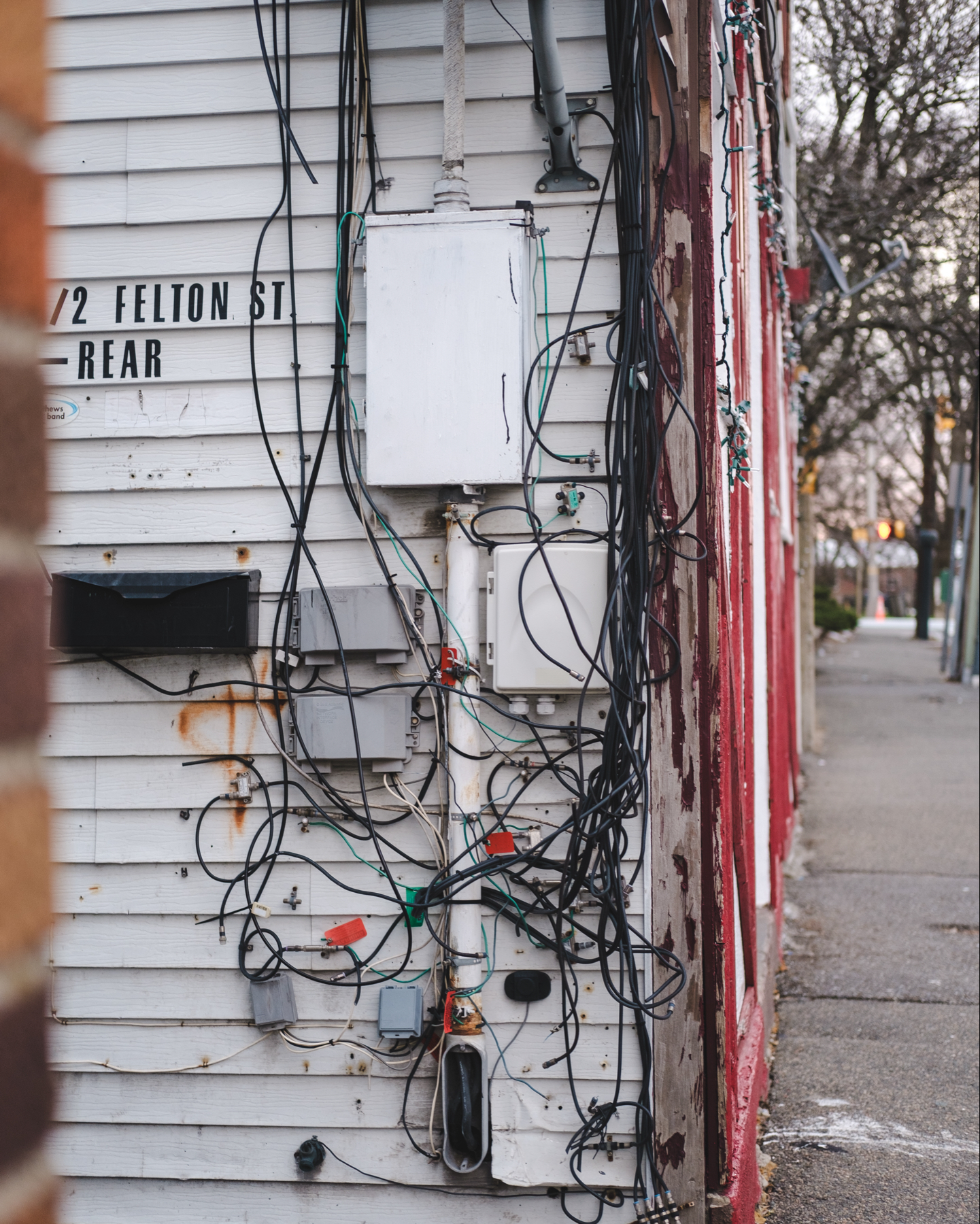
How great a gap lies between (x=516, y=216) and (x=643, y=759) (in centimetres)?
148

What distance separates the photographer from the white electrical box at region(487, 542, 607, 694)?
9.68 feet

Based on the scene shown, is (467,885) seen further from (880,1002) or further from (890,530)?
(890,530)

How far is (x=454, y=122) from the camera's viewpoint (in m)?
3.01

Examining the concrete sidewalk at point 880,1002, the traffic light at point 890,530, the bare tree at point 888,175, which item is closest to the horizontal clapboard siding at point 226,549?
the concrete sidewalk at point 880,1002

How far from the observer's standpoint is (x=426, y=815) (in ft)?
10.1

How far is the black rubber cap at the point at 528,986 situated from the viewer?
2.98 meters

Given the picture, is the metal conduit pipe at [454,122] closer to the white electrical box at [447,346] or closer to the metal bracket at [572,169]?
the white electrical box at [447,346]

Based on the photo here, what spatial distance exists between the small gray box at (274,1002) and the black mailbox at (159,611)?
93 centimetres

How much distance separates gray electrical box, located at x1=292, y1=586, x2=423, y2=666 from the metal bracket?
118 cm

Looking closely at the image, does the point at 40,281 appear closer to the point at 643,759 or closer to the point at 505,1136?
the point at 643,759

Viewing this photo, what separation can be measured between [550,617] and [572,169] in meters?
1.22

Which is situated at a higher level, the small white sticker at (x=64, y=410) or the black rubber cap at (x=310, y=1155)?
the small white sticker at (x=64, y=410)

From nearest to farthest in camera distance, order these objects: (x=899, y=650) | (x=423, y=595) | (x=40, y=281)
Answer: (x=40, y=281)
(x=423, y=595)
(x=899, y=650)

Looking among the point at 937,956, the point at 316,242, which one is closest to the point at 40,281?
the point at 316,242
